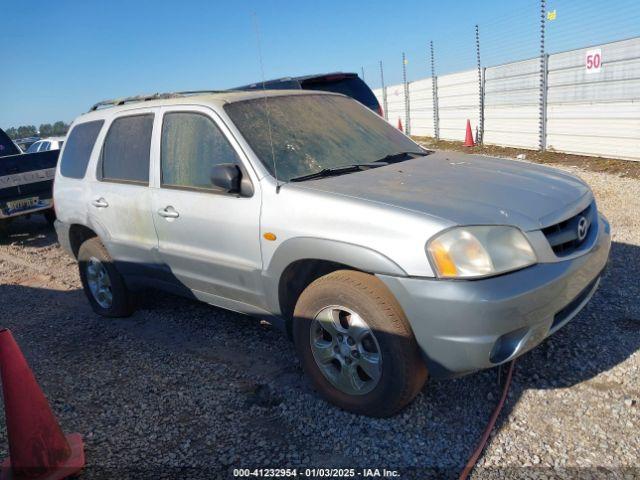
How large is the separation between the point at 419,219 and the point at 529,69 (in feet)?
38.0

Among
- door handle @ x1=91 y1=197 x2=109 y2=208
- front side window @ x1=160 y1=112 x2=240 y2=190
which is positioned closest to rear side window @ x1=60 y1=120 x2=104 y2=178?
door handle @ x1=91 y1=197 x2=109 y2=208

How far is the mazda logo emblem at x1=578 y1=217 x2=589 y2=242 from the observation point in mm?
2846

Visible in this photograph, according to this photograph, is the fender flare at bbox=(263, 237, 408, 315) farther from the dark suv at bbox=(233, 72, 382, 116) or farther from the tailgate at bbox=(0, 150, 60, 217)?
the tailgate at bbox=(0, 150, 60, 217)

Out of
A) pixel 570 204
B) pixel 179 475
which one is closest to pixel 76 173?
pixel 179 475

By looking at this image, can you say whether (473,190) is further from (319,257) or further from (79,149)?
(79,149)

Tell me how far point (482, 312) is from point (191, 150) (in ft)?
7.39

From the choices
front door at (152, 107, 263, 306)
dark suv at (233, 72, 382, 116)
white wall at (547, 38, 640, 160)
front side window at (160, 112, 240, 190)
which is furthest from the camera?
white wall at (547, 38, 640, 160)

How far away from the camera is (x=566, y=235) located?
9.01 ft

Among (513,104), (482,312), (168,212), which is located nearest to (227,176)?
(168,212)

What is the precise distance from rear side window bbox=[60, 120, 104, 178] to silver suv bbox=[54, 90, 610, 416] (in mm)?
245

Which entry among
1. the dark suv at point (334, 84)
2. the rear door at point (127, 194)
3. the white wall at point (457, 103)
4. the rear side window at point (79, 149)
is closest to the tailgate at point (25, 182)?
the dark suv at point (334, 84)

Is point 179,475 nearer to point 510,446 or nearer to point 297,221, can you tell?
point 297,221

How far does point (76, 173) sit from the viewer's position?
4781mm

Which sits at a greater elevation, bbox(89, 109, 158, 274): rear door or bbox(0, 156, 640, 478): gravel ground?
bbox(89, 109, 158, 274): rear door
